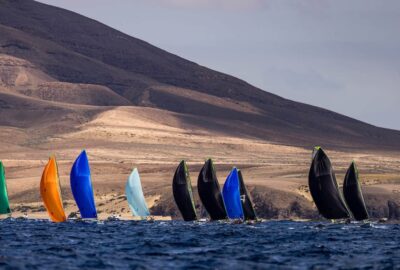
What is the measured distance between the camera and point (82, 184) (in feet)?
347

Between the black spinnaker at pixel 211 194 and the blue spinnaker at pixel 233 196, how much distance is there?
3.96ft

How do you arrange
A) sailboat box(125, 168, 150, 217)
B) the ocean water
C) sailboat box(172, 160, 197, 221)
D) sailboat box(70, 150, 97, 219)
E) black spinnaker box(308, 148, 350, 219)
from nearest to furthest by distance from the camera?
the ocean water < black spinnaker box(308, 148, 350, 219) < sailboat box(70, 150, 97, 219) < sailboat box(172, 160, 197, 221) < sailboat box(125, 168, 150, 217)

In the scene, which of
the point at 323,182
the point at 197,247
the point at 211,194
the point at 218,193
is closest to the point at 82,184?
the point at 211,194

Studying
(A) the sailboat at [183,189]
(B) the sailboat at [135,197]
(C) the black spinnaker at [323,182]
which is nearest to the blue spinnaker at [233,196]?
(A) the sailboat at [183,189]

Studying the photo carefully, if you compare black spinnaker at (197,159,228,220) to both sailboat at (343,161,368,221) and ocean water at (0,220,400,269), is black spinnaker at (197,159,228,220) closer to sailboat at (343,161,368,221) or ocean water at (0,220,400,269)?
ocean water at (0,220,400,269)

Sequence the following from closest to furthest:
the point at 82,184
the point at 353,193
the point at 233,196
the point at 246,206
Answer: the point at 353,193
the point at 82,184
the point at 233,196
the point at 246,206

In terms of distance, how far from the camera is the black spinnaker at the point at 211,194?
111 metres

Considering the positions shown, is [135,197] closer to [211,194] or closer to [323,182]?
[211,194]

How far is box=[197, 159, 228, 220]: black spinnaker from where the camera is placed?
111 meters

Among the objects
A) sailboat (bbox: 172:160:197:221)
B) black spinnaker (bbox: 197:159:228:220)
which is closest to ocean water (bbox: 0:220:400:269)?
black spinnaker (bbox: 197:159:228:220)

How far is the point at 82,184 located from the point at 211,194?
12082 millimetres

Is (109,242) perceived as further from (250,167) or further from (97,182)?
(250,167)

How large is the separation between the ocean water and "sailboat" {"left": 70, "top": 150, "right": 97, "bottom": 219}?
2916mm

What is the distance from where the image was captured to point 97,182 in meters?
167
